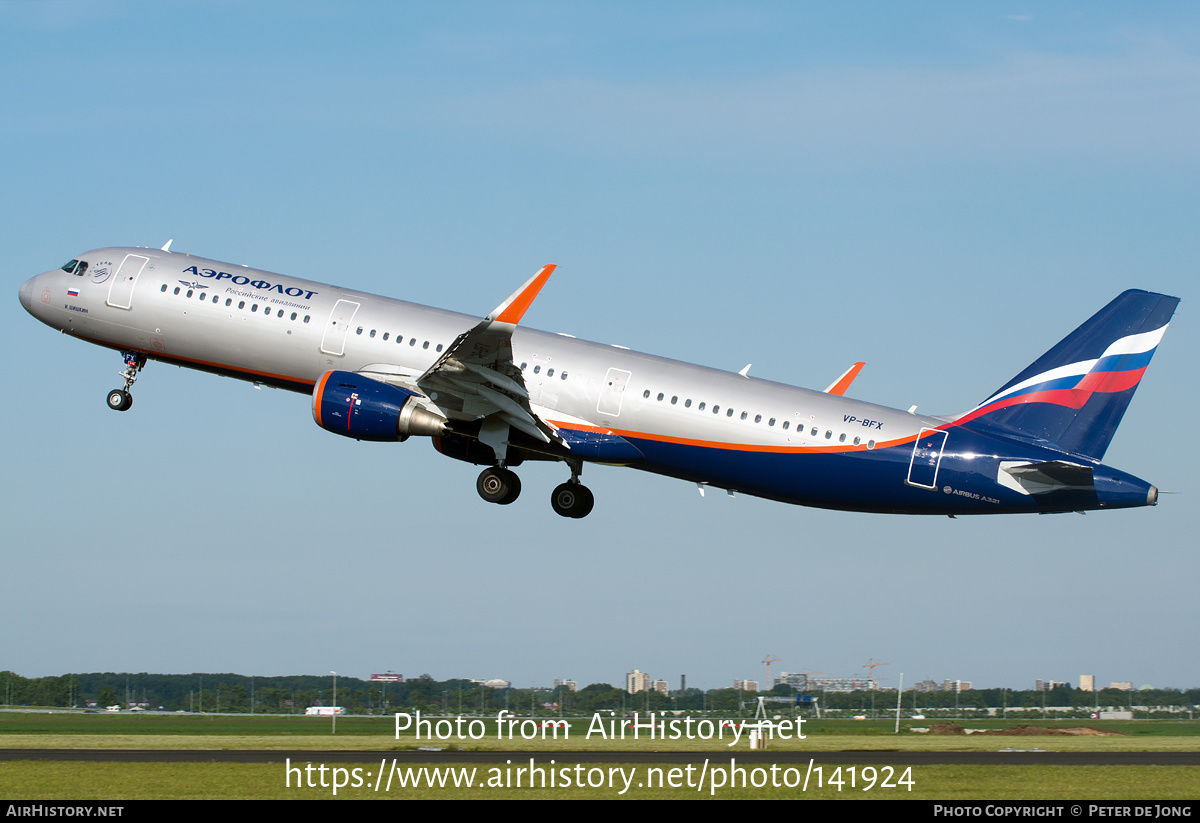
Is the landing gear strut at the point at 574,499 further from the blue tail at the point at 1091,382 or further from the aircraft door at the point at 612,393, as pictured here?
the blue tail at the point at 1091,382

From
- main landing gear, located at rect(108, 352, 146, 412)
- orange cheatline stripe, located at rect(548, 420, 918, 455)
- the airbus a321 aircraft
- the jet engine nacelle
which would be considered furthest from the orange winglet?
main landing gear, located at rect(108, 352, 146, 412)

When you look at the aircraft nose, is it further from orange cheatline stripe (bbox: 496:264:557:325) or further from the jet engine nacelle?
orange cheatline stripe (bbox: 496:264:557:325)

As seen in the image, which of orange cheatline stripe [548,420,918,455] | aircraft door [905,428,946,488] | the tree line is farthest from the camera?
the tree line

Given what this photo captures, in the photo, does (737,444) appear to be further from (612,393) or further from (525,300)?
(525,300)

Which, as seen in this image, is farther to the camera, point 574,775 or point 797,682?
point 797,682

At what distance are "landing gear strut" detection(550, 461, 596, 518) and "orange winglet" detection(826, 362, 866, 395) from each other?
8781mm

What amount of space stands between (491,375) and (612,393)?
3.88 meters

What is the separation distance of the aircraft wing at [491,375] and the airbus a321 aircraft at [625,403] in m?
0.07

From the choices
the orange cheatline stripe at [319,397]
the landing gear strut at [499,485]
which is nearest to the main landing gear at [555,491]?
the landing gear strut at [499,485]

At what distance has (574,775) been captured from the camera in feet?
97.2

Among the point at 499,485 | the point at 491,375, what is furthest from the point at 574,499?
the point at 491,375

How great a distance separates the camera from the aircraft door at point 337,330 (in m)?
40.7

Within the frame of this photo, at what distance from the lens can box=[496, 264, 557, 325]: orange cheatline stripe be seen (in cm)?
3525

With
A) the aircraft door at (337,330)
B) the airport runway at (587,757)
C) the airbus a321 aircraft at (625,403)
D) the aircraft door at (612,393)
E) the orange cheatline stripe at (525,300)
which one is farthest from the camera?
the aircraft door at (337,330)
